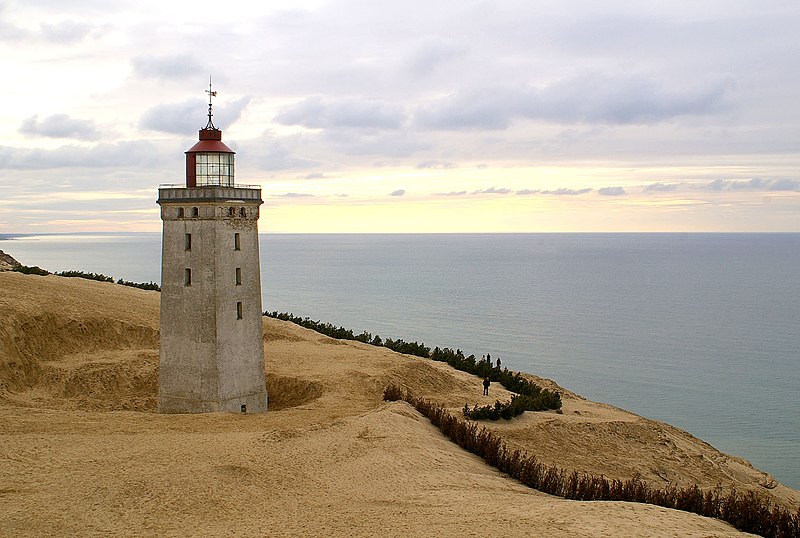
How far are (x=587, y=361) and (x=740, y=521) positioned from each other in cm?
3793

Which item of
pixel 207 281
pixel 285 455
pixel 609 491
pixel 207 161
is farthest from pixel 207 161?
pixel 609 491

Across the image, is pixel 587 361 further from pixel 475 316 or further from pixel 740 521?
pixel 740 521

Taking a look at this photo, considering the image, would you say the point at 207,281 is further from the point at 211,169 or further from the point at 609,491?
the point at 609,491

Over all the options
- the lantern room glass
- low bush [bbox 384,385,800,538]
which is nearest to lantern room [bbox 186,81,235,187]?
the lantern room glass

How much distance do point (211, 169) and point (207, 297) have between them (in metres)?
3.32

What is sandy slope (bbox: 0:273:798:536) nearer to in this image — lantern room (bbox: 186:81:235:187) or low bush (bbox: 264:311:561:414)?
low bush (bbox: 264:311:561:414)

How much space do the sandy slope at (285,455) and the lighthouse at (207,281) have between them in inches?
75.1

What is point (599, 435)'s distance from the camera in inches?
723

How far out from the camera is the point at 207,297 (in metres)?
18.2

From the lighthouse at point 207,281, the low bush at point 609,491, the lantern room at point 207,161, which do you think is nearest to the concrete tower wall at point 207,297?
the lighthouse at point 207,281

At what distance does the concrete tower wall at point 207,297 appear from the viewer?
18125 millimetres

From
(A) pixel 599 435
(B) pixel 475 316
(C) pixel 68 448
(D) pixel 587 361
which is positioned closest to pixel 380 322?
(B) pixel 475 316

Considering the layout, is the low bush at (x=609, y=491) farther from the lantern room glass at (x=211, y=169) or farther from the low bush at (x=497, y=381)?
the lantern room glass at (x=211, y=169)

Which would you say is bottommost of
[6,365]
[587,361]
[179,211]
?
[587,361]
